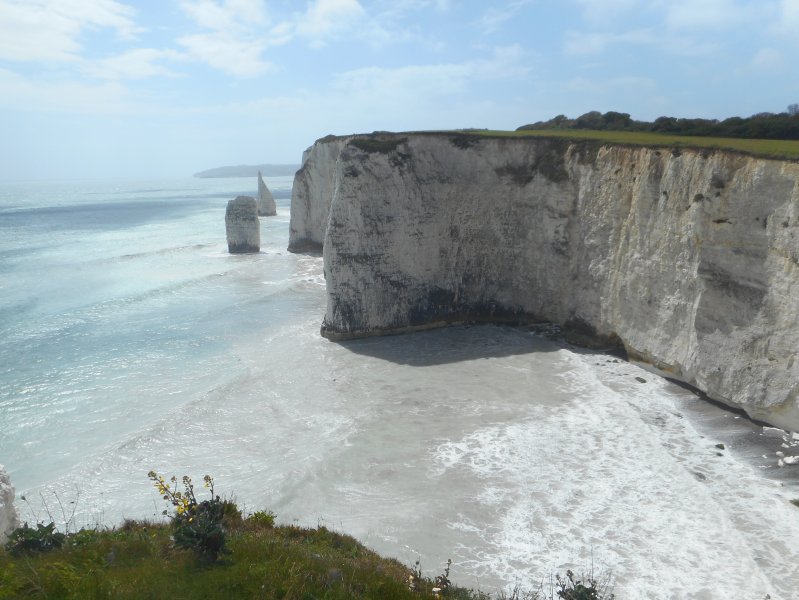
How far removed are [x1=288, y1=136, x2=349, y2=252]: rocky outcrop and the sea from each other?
18.1 m

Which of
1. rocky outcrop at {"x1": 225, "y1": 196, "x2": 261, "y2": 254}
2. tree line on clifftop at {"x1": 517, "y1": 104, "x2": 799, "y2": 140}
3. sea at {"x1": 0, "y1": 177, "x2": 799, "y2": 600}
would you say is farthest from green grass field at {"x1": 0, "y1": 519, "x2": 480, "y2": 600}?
rocky outcrop at {"x1": 225, "y1": 196, "x2": 261, "y2": 254}

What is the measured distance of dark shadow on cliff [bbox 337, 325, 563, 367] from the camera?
70.6 feet

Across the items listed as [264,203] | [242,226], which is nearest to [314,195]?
[242,226]

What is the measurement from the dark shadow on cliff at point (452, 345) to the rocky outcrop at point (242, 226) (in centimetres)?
2720

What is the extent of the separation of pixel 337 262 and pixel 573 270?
9860 millimetres

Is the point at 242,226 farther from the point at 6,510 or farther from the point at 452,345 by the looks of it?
the point at 6,510

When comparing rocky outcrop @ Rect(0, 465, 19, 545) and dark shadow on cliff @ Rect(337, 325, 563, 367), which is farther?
dark shadow on cliff @ Rect(337, 325, 563, 367)

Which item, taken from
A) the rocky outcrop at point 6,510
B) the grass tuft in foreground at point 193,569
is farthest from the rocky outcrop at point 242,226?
the grass tuft in foreground at point 193,569

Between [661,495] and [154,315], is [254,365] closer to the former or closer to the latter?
[154,315]

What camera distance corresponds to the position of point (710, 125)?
25.0 m

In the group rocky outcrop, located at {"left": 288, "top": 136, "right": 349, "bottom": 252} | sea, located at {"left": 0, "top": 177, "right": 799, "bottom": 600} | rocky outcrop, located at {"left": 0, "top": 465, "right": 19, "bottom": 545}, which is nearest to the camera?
rocky outcrop, located at {"left": 0, "top": 465, "right": 19, "bottom": 545}

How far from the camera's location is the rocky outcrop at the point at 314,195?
136ft

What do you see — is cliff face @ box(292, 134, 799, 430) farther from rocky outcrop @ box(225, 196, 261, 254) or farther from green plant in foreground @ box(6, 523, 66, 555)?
rocky outcrop @ box(225, 196, 261, 254)

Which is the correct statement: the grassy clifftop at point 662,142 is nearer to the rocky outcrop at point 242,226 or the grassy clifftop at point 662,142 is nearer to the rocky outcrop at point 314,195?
the rocky outcrop at point 314,195
